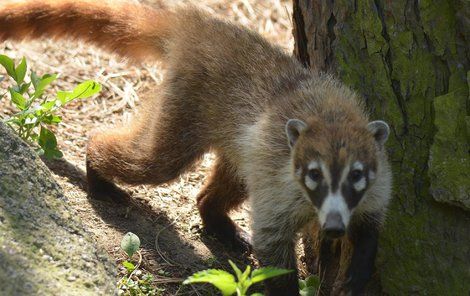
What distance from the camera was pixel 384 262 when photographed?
5.77 m

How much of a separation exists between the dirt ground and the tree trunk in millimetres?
1749

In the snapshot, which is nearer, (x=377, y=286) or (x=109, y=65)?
(x=377, y=286)

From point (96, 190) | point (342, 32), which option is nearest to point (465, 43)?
point (342, 32)

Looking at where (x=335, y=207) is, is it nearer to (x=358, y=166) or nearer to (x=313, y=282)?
(x=358, y=166)

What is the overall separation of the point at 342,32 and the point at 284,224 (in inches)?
67.4

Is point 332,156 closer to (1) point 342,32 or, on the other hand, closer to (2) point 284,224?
(2) point 284,224

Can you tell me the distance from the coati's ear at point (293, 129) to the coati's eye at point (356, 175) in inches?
21.7

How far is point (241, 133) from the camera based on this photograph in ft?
20.3

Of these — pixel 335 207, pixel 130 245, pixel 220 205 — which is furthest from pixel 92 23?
pixel 335 207

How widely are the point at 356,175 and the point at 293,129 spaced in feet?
2.05

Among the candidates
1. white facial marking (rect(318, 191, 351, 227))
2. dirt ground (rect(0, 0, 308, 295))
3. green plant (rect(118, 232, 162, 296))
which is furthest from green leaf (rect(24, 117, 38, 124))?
white facial marking (rect(318, 191, 351, 227))

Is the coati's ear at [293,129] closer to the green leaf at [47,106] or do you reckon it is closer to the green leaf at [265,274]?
the green leaf at [265,274]

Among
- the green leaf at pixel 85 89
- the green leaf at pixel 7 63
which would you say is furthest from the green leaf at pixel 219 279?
the green leaf at pixel 7 63

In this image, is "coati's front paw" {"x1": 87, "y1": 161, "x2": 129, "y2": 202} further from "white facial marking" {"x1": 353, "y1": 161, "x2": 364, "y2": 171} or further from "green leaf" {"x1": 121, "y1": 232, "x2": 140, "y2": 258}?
"white facial marking" {"x1": 353, "y1": 161, "x2": 364, "y2": 171}
